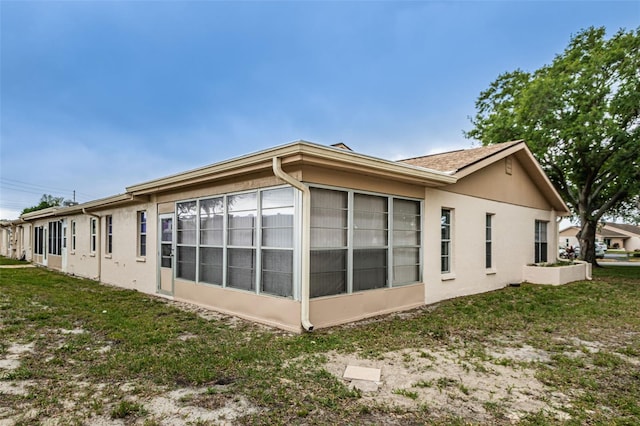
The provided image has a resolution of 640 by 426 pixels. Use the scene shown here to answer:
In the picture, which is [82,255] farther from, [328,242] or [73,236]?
[328,242]

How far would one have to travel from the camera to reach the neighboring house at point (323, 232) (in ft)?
18.5

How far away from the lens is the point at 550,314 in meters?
6.96

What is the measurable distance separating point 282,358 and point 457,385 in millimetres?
1953

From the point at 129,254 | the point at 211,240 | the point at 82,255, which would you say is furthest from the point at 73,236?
the point at 211,240

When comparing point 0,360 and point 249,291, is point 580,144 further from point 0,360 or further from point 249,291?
point 0,360

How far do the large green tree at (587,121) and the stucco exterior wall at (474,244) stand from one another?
4.74 meters

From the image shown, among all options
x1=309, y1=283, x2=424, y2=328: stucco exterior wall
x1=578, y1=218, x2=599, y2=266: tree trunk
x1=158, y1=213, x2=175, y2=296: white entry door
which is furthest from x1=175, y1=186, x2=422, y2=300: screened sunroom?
x1=578, y1=218, x2=599, y2=266: tree trunk

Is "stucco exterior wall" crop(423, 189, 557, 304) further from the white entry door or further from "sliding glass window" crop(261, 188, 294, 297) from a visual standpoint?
the white entry door

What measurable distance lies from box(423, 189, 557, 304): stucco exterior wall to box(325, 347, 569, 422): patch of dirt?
11.0ft

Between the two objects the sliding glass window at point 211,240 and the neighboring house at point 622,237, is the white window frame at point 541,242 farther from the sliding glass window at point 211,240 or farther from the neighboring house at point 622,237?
the neighboring house at point 622,237

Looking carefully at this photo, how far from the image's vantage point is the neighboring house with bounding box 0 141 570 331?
5641mm

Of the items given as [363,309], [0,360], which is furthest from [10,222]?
[363,309]

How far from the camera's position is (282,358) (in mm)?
4270

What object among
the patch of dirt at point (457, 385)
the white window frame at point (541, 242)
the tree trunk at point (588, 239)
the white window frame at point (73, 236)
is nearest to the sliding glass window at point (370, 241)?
the patch of dirt at point (457, 385)
